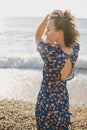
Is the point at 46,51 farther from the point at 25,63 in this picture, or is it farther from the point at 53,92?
the point at 25,63

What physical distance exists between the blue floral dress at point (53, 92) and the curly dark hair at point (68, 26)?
11cm

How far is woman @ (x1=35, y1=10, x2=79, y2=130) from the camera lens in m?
3.17

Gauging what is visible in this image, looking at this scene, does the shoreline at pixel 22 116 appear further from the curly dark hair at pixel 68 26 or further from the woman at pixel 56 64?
the curly dark hair at pixel 68 26

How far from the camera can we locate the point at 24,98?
970 cm

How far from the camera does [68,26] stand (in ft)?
10.4

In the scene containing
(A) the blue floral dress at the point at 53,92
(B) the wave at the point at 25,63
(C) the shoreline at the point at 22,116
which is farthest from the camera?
(B) the wave at the point at 25,63

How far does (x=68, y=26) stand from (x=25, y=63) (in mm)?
14505

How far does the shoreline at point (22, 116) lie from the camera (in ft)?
20.6

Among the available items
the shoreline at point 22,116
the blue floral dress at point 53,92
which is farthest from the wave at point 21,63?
the blue floral dress at point 53,92

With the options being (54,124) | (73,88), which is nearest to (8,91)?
(73,88)

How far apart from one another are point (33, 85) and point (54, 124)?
7.90 metres

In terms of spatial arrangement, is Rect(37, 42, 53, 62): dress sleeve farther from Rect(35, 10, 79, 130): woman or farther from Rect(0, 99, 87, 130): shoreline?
Rect(0, 99, 87, 130): shoreline

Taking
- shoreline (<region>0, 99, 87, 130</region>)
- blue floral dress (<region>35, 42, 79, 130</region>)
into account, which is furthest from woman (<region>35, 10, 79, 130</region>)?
shoreline (<region>0, 99, 87, 130</region>)

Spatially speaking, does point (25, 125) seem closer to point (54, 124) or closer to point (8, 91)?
point (54, 124)
